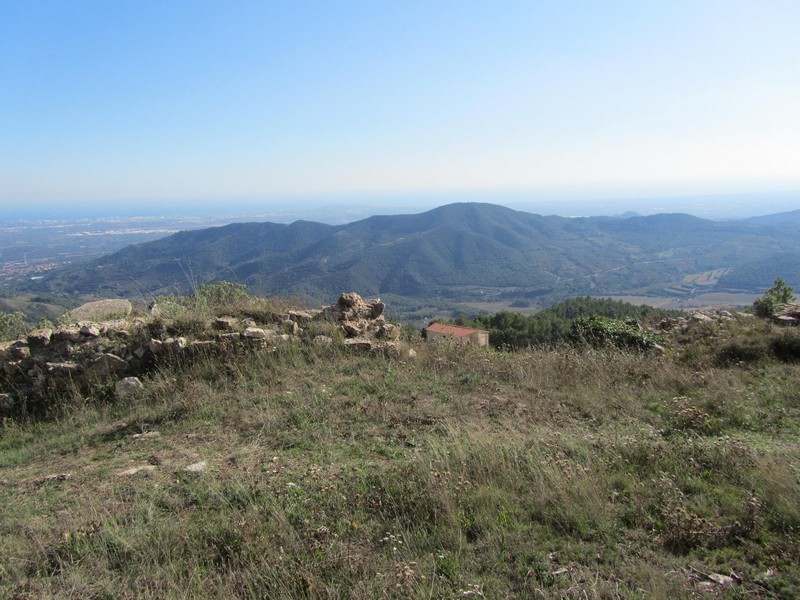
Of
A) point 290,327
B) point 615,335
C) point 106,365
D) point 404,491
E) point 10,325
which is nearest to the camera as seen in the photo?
point 404,491

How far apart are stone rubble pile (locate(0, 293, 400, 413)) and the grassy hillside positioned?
0.36 metres

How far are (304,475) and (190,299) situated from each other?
5.82m

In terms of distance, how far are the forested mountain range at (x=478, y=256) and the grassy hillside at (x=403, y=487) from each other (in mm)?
63031

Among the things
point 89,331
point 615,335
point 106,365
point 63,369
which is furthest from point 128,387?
point 615,335

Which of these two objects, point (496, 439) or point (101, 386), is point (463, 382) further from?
point (101, 386)

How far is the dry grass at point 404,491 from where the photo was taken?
8.61 ft

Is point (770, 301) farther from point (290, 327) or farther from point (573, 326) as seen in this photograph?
point (290, 327)

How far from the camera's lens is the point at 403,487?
11.4 ft

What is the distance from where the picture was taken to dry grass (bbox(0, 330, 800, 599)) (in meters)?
2.62

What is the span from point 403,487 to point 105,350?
18.7 ft

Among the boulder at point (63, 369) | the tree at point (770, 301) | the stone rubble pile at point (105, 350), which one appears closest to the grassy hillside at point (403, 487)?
the stone rubble pile at point (105, 350)

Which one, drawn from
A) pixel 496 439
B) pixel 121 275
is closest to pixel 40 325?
pixel 496 439

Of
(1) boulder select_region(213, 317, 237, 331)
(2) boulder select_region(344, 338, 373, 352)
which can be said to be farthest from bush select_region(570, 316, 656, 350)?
(1) boulder select_region(213, 317, 237, 331)

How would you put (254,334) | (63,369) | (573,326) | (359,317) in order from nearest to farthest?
(63,369)
(254,334)
(359,317)
(573,326)
